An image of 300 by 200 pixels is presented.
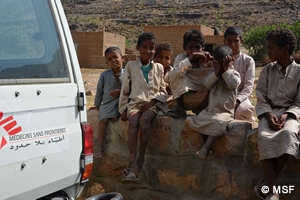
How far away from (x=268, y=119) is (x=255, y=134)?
220 millimetres

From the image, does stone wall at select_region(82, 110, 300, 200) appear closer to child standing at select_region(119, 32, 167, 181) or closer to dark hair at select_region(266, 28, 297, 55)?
child standing at select_region(119, 32, 167, 181)

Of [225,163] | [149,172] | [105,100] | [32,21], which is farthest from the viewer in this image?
[105,100]

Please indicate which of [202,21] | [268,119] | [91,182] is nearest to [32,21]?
[268,119]

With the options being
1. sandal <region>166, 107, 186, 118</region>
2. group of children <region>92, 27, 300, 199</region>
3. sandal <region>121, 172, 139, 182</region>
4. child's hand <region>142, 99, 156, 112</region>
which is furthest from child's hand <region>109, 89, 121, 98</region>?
sandal <region>121, 172, 139, 182</region>

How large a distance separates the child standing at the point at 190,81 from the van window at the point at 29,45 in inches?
52.6

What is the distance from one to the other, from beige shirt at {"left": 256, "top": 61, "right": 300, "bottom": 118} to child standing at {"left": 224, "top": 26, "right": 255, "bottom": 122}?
350 millimetres

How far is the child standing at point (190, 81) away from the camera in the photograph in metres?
3.49

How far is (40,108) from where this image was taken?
7.24 feet

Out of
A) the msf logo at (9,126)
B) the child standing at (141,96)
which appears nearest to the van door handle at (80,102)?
the msf logo at (9,126)

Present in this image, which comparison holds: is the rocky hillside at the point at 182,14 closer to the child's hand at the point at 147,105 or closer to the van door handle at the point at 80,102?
the child's hand at the point at 147,105

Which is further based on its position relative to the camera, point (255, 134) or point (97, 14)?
point (97, 14)

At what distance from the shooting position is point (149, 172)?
3650 mm

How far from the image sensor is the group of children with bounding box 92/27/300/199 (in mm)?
→ 2898

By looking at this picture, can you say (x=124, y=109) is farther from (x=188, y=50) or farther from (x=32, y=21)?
(x=32, y=21)
